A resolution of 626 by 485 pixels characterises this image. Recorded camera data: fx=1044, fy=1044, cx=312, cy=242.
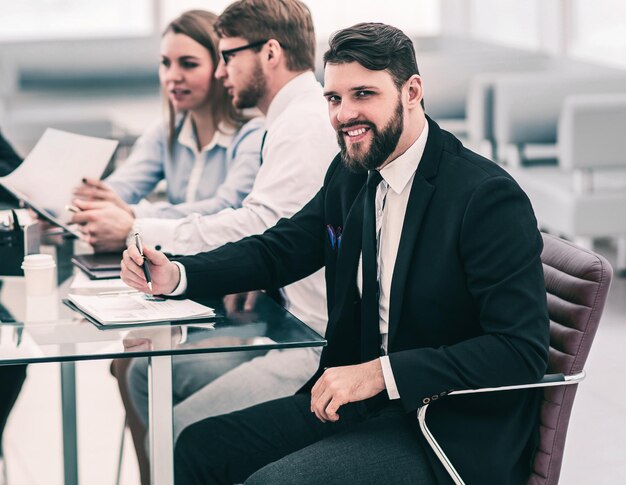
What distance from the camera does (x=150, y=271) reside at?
2.16 m

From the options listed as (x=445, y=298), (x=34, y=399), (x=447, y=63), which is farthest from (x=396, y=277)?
(x=447, y=63)

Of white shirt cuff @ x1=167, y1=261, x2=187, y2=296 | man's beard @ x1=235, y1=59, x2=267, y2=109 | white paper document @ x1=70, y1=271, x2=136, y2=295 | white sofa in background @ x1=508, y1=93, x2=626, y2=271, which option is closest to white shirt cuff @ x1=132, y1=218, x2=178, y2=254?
white paper document @ x1=70, y1=271, x2=136, y2=295

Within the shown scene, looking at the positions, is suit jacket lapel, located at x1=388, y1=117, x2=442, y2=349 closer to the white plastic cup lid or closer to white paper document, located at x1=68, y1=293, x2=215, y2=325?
white paper document, located at x1=68, y1=293, x2=215, y2=325

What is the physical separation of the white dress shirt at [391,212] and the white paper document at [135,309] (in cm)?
34

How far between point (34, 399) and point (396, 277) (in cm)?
230

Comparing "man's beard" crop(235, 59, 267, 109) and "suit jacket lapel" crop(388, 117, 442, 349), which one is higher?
"man's beard" crop(235, 59, 267, 109)

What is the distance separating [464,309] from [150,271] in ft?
2.21

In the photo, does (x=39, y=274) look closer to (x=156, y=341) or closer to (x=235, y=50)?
(x=156, y=341)

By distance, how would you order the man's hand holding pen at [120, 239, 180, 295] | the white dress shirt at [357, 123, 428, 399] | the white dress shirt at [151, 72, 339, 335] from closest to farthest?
the white dress shirt at [357, 123, 428, 399], the man's hand holding pen at [120, 239, 180, 295], the white dress shirt at [151, 72, 339, 335]

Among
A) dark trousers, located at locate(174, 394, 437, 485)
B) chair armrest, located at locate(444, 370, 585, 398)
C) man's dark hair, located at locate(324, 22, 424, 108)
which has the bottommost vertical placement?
dark trousers, located at locate(174, 394, 437, 485)

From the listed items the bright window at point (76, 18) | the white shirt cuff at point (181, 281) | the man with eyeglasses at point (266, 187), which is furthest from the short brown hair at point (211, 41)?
the bright window at point (76, 18)

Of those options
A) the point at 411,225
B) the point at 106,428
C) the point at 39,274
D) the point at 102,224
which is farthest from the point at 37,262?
the point at 106,428

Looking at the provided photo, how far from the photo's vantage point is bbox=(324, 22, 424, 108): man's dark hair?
195cm

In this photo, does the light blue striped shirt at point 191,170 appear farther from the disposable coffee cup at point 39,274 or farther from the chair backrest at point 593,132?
the chair backrest at point 593,132
